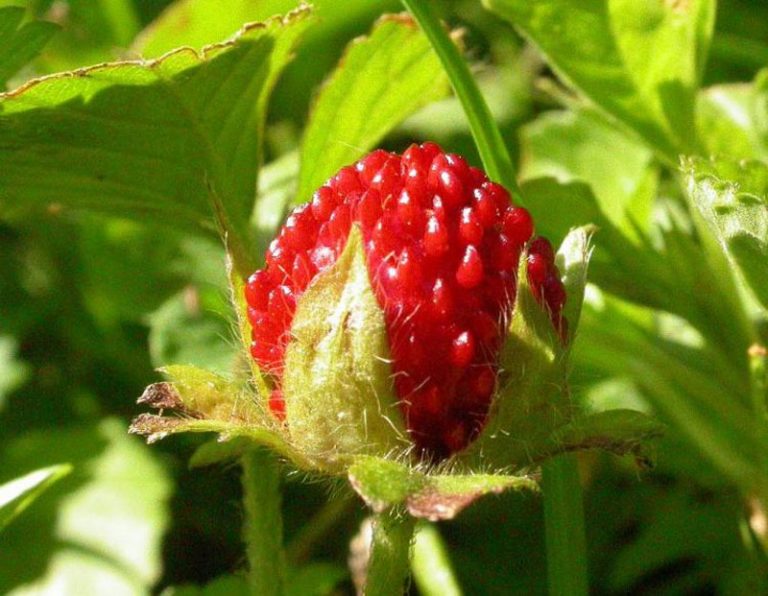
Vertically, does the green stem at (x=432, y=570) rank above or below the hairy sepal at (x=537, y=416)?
below

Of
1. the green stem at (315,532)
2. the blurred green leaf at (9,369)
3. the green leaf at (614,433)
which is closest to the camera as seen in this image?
the green leaf at (614,433)

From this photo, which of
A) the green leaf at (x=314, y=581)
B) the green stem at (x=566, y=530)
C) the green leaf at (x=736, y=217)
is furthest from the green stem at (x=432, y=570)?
the green leaf at (x=736, y=217)

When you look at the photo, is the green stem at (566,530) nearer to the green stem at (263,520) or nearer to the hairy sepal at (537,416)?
the hairy sepal at (537,416)

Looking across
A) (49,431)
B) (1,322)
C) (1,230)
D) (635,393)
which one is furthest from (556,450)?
(1,230)

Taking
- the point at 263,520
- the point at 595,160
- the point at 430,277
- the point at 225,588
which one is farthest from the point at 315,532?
the point at 430,277

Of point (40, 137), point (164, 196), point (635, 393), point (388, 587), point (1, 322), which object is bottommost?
point (635, 393)

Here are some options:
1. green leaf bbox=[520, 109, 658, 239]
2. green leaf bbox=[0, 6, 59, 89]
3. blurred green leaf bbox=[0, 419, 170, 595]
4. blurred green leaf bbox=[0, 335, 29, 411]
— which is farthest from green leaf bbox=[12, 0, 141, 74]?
green leaf bbox=[0, 6, 59, 89]

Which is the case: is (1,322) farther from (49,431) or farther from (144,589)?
(144,589)
